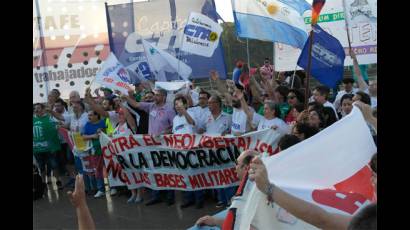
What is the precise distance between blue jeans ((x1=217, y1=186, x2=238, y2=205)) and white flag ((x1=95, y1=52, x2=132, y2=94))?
258 cm

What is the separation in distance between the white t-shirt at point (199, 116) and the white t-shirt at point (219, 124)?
102 millimetres

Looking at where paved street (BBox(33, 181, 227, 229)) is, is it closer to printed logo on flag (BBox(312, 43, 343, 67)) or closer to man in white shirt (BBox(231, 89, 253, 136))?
man in white shirt (BBox(231, 89, 253, 136))

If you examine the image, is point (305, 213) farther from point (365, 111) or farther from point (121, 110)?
point (121, 110)

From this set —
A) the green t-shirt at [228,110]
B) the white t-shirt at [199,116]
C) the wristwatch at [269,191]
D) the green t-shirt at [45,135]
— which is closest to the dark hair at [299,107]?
the green t-shirt at [228,110]

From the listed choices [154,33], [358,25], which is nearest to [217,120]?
[154,33]

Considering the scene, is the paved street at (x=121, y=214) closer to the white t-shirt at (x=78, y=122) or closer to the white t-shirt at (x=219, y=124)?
the white t-shirt at (x=219, y=124)

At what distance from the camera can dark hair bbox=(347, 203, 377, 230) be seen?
76.6 inches

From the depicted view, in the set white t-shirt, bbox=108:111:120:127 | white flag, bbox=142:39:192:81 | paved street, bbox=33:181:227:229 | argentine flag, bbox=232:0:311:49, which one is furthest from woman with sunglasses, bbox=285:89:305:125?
white flag, bbox=142:39:192:81

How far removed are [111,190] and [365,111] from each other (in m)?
6.17

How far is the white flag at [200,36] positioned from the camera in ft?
32.6

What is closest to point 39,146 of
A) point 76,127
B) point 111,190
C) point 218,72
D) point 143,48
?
point 76,127

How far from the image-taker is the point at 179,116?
796cm

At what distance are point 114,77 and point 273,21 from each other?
9.84 feet
